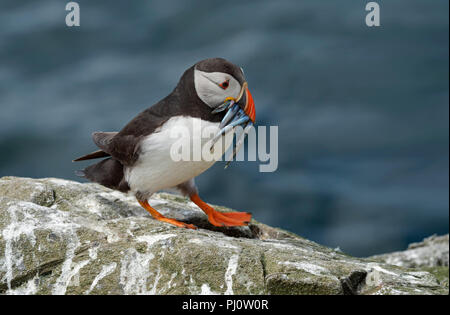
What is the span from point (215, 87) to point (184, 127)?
563 millimetres

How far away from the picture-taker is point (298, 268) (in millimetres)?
4961

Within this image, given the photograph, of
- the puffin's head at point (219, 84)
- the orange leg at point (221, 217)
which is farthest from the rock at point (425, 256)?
the puffin's head at point (219, 84)

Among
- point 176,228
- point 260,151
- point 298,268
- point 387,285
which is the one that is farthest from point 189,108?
point 387,285

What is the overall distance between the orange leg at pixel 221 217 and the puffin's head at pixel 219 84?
58.0 inches

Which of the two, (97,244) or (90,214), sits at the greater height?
(90,214)

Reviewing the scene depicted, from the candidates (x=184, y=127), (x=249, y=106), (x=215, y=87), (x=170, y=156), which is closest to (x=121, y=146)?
(x=170, y=156)

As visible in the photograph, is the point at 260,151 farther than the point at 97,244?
Yes

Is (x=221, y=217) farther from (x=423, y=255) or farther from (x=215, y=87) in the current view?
(x=423, y=255)

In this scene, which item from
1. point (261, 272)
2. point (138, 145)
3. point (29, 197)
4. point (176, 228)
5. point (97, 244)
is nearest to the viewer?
point (261, 272)

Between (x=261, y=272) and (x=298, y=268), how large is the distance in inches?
13.7

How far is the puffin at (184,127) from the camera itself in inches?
236

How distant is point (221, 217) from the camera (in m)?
6.88

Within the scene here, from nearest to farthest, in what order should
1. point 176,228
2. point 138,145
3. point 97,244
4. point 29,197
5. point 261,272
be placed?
1. point 261,272
2. point 97,244
3. point 176,228
4. point 138,145
5. point 29,197

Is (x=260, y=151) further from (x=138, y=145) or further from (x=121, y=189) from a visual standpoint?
(x=121, y=189)
